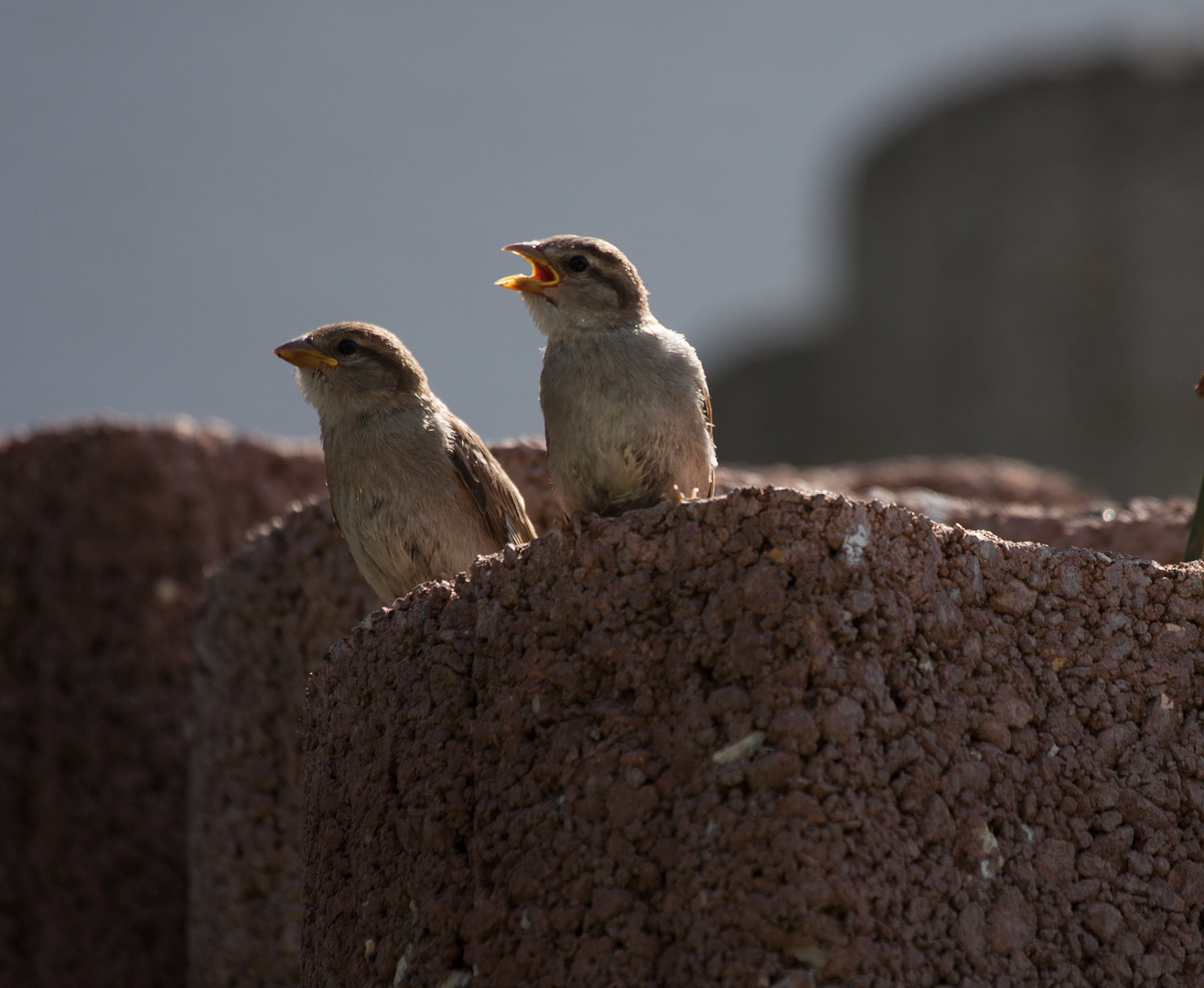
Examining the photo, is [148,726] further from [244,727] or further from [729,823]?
[729,823]

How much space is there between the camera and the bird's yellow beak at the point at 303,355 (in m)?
5.92

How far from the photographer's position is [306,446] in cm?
1002

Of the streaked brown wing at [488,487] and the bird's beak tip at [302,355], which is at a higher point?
the bird's beak tip at [302,355]

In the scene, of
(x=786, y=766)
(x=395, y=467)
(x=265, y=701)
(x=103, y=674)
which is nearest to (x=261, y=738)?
(x=265, y=701)

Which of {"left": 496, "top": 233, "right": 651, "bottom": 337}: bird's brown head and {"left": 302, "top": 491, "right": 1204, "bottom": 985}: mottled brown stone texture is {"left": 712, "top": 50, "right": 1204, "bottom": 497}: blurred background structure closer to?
{"left": 496, "top": 233, "right": 651, "bottom": 337}: bird's brown head

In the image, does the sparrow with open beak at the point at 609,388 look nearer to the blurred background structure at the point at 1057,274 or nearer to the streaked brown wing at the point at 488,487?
the streaked brown wing at the point at 488,487

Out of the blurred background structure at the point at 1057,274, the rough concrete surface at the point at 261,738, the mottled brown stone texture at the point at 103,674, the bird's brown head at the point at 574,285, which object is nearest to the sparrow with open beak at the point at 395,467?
the bird's brown head at the point at 574,285

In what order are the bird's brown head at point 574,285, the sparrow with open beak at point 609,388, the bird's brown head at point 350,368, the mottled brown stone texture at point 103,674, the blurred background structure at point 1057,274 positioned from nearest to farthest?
the sparrow with open beak at point 609,388 → the bird's brown head at point 574,285 → the bird's brown head at point 350,368 → the mottled brown stone texture at point 103,674 → the blurred background structure at point 1057,274

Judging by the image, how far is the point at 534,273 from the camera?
548cm

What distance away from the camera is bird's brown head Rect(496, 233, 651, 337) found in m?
5.44

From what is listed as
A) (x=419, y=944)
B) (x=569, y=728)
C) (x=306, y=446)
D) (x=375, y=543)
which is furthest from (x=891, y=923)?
(x=306, y=446)

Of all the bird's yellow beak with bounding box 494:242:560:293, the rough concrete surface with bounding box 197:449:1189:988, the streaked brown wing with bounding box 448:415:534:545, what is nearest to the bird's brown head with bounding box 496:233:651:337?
A: the bird's yellow beak with bounding box 494:242:560:293

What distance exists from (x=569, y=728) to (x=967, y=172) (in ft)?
91.0

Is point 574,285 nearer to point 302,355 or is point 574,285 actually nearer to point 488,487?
point 488,487
